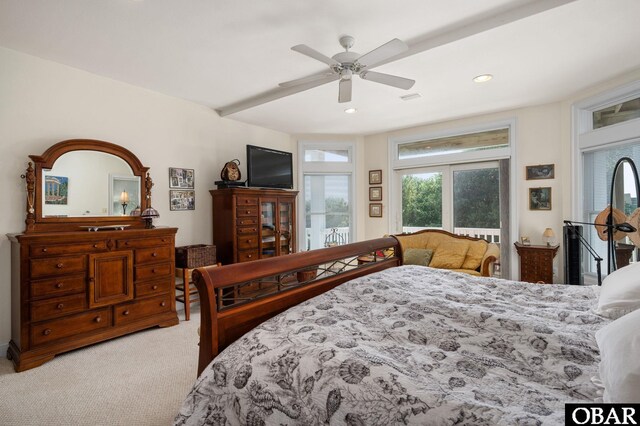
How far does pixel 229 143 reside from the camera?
4668mm

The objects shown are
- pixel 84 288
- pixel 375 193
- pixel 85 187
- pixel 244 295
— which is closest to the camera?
pixel 244 295

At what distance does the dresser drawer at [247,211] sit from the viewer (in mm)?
4172

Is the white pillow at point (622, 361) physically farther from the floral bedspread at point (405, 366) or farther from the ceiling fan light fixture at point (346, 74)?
the ceiling fan light fixture at point (346, 74)

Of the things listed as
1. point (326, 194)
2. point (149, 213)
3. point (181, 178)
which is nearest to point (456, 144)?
point (326, 194)

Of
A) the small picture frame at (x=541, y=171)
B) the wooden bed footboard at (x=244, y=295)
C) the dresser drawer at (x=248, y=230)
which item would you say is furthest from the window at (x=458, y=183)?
the wooden bed footboard at (x=244, y=295)

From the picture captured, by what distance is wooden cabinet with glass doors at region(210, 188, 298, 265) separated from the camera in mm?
4145

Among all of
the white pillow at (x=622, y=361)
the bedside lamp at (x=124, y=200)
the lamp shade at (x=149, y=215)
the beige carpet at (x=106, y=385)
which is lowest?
the beige carpet at (x=106, y=385)

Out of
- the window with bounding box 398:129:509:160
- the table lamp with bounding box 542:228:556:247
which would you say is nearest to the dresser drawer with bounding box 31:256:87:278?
the window with bounding box 398:129:509:160

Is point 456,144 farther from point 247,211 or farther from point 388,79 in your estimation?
point 247,211

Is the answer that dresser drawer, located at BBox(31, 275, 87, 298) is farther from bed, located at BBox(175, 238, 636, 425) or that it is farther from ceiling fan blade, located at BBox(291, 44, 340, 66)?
ceiling fan blade, located at BBox(291, 44, 340, 66)

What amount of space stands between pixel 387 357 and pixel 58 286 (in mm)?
2894

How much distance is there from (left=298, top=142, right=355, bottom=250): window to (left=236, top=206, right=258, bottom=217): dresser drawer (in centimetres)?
131

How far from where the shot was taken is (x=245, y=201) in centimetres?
425

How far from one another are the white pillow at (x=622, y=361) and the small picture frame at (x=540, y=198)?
147 inches
